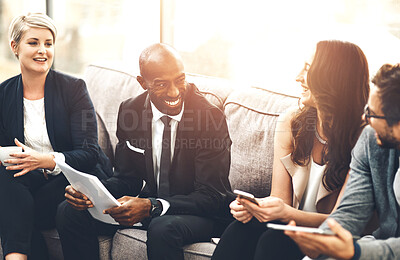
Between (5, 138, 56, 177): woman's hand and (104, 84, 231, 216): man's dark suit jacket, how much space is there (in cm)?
28

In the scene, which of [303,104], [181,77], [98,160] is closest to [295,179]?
[303,104]

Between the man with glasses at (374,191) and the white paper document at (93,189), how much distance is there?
0.69 meters

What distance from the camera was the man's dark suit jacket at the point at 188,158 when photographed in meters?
1.88

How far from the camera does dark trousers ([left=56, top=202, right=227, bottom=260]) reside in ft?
5.63

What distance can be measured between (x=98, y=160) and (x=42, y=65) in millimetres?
495

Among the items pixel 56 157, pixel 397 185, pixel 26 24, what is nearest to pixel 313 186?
pixel 397 185

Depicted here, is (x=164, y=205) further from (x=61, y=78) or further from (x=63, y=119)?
(x=61, y=78)

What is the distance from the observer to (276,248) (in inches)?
59.3

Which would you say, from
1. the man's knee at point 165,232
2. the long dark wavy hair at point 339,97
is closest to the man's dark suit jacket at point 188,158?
the man's knee at point 165,232

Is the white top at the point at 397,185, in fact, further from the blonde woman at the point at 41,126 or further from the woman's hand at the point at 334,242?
the blonde woman at the point at 41,126

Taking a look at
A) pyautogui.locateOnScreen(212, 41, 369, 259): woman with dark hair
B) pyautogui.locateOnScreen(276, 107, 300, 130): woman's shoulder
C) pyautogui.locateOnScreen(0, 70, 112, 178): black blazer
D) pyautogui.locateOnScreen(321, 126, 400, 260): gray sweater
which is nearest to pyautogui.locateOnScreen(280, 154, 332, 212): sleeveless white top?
pyautogui.locateOnScreen(212, 41, 369, 259): woman with dark hair

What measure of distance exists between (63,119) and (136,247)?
0.69 meters

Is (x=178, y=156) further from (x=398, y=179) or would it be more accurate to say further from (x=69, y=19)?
(x=69, y=19)

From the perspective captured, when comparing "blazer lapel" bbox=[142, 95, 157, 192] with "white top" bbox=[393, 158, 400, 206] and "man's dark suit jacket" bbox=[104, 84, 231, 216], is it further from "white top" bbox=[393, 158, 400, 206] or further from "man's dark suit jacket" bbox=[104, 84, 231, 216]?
"white top" bbox=[393, 158, 400, 206]
